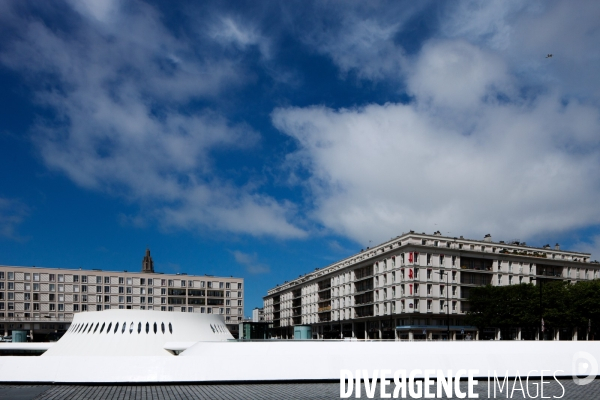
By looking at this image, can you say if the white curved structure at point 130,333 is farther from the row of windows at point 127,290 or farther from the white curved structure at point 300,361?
the row of windows at point 127,290

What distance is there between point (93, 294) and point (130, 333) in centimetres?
7925

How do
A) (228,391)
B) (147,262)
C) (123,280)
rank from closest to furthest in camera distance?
(228,391), (123,280), (147,262)

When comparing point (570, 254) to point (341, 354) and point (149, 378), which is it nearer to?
point (341, 354)

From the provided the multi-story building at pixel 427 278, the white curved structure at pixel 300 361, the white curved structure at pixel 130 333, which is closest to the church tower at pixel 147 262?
the multi-story building at pixel 427 278

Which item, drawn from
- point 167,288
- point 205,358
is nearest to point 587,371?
point 205,358

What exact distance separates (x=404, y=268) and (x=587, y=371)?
58.4 m

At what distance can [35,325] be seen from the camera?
11831 centimetres

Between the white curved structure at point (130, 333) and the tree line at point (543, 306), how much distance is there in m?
48.7

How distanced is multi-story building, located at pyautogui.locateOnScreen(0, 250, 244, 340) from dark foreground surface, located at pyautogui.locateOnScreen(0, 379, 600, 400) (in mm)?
99978

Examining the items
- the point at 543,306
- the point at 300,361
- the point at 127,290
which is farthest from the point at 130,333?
the point at 127,290

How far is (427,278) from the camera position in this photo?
93.4 m

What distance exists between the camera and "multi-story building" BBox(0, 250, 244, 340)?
118669 millimetres

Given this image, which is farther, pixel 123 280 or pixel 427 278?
pixel 123 280

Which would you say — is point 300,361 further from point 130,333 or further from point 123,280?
point 123,280
